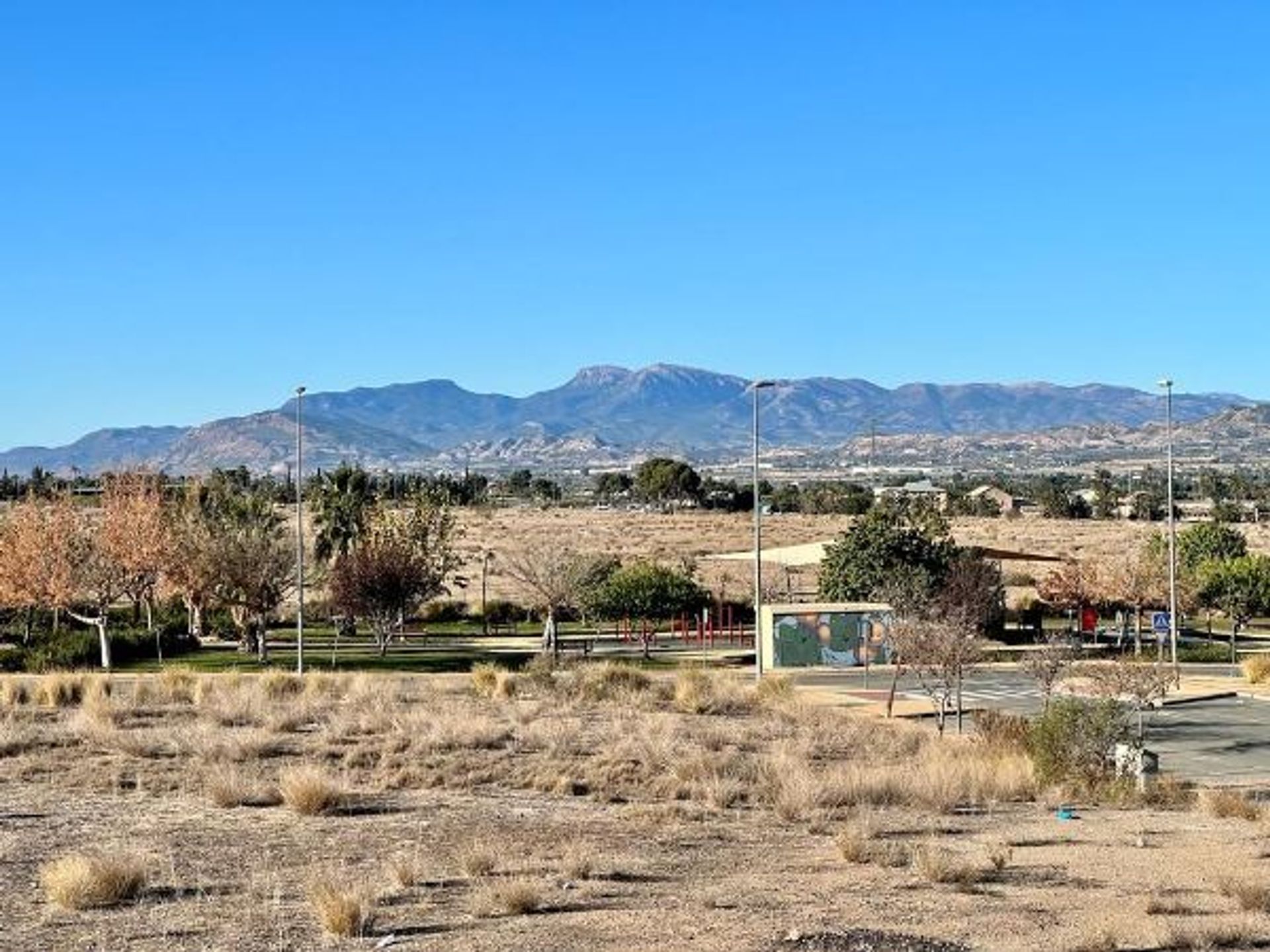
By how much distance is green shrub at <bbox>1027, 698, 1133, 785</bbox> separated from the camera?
28500 millimetres

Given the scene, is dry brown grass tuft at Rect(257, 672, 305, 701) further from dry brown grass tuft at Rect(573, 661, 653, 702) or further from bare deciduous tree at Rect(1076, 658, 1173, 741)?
bare deciduous tree at Rect(1076, 658, 1173, 741)

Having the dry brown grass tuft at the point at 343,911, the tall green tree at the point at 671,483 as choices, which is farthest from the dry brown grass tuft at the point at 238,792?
the tall green tree at the point at 671,483

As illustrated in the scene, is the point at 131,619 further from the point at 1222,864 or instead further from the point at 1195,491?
the point at 1195,491

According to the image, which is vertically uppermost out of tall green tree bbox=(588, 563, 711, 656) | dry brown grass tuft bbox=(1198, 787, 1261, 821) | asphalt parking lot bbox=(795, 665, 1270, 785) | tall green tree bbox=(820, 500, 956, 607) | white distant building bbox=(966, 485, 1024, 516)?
white distant building bbox=(966, 485, 1024, 516)

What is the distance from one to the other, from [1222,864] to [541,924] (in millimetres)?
8574

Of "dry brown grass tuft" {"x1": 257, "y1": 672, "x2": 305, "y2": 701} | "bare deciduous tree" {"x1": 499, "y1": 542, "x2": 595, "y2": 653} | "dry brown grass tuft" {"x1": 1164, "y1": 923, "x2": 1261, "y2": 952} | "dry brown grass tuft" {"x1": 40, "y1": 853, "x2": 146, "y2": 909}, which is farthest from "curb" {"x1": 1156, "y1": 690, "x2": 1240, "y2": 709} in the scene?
"dry brown grass tuft" {"x1": 40, "y1": 853, "x2": 146, "y2": 909}

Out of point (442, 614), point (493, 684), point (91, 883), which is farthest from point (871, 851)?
point (442, 614)

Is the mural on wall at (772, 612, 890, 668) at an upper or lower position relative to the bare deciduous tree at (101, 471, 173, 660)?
lower

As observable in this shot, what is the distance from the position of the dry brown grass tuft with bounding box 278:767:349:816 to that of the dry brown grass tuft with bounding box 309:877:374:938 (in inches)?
261

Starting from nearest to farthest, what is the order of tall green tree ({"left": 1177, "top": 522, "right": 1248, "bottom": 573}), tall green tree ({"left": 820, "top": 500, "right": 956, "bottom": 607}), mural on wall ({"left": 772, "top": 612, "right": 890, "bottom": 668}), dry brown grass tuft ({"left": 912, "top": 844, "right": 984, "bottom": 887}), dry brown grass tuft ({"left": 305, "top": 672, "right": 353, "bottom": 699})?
dry brown grass tuft ({"left": 912, "top": 844, "right": 984, "bottom": 887}) → dry brown grass tuft ({"left": 305, "top": 672, "right": 353, "bottom": 699}) → mural on wall ({"left": 772, "top": 612, "right": 890, "bottom": 668}) → tall green tree ({"left": 820, "top": 500, "right": 956, "bottom": 607}) → tall green tree ({"left": 1177, "top": 522, "right": 1248, "bottom": 573})

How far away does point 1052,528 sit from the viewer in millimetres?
118938

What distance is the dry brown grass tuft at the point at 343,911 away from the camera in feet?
56.0

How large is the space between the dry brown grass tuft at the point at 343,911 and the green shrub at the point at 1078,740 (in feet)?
45.5

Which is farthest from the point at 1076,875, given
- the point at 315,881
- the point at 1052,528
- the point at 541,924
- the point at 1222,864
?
the point at 1052,528
